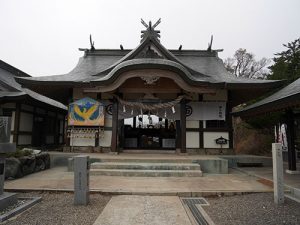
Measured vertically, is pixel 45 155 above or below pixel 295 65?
below

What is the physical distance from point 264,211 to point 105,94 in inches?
364

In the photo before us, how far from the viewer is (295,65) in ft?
49.2

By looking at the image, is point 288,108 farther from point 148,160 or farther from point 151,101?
point 151,101

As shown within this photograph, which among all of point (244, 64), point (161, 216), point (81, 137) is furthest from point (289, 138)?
point (244, 64)

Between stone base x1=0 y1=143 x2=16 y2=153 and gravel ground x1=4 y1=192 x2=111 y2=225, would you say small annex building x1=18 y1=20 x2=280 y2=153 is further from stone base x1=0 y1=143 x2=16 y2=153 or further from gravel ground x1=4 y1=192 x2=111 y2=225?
stone base x1=0 y1=143 x2=16 y2=153

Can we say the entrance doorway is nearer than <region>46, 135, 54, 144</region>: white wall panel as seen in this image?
Yes

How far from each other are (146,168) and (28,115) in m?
9.25

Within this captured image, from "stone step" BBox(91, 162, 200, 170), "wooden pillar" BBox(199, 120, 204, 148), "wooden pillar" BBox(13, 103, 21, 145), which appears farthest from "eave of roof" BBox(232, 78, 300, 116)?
"wooden pillar" BBox(13, 103, 21, 145)

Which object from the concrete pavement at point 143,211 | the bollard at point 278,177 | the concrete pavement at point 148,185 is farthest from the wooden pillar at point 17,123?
the bollard at point 278,177

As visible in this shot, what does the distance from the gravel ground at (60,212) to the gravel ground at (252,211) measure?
223cm

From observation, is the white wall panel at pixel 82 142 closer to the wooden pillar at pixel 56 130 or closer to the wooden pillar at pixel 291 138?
the wooden pillar at pixel 56 130

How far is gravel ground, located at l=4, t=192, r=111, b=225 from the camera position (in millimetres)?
4074

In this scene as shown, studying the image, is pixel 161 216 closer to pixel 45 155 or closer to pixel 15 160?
pixel 15 160

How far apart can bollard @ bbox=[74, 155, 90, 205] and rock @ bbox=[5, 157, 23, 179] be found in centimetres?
355
